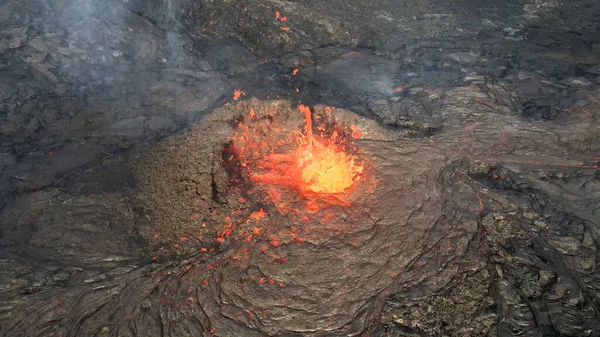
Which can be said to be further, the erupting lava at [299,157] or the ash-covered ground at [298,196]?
the erupting lava at [299,157]

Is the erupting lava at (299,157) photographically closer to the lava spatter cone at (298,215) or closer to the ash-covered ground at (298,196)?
the lava spatter cone at (298,215)

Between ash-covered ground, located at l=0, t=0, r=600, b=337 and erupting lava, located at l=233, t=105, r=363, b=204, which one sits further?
erupting lava, located at l=233, t=105, r=363, b=204

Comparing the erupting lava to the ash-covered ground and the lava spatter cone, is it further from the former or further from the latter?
the ash-covered ground

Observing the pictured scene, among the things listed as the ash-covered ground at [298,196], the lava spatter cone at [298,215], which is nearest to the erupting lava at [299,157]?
the lava spatter cone at [298,215]

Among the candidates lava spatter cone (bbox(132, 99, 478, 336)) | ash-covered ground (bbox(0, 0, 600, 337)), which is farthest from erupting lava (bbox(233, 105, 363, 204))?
ash-covered ground (bbox(0, 0, 600, 337))

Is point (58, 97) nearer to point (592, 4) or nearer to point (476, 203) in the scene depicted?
point (476, 203)
